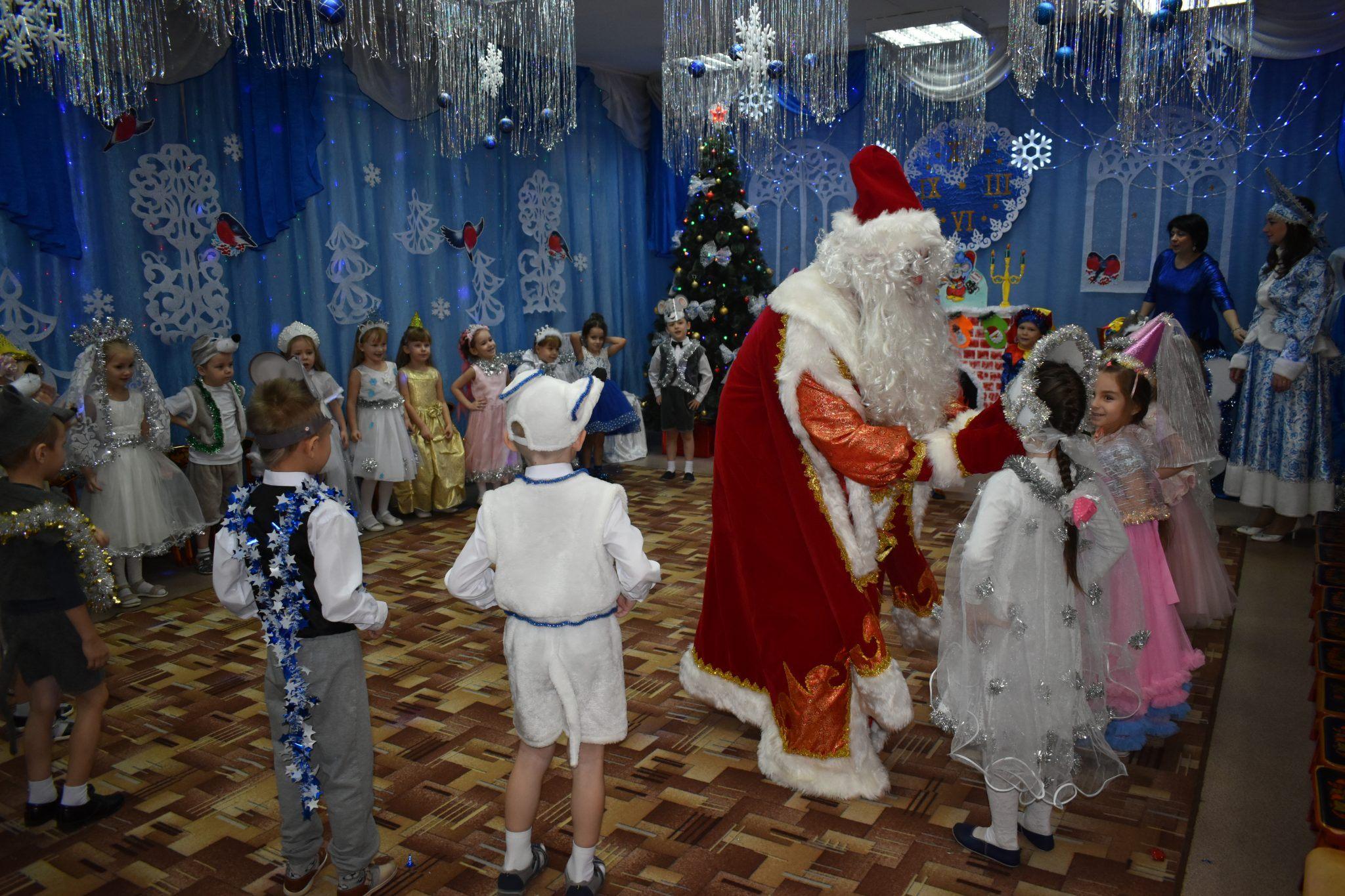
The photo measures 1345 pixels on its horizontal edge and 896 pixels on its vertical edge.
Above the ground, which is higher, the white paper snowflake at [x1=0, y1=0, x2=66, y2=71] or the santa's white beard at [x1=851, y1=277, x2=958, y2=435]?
the white paper snowflake at [x1=0, y1=0, x2=66, y2=71]

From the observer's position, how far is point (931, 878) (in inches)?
98.0

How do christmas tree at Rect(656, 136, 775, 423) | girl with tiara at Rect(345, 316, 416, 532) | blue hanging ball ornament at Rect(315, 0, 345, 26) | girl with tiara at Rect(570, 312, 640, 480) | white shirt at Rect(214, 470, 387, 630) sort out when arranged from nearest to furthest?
white shirt at Rect(214, 470, 387, 630) < blue hanging ball ornament at Rect(315, 0, 345, 26) < girl with tiara at Rect(345, 316, 416, 532) < girl with tiara at Rect(570, 312, 640, 480) < christmas tree at Rect(656, 136, 775, 423)

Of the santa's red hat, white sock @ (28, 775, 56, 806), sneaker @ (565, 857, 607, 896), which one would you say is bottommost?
sneaker @ (565, 857, 607, 896)

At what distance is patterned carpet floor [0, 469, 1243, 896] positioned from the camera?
8.28 feet

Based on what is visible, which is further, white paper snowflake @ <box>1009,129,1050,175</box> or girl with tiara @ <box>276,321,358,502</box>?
white paper snowflake @ <box>1009,129,1050,175</box>

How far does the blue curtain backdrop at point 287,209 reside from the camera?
516 cm

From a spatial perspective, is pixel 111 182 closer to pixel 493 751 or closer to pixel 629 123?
pixel 493 751

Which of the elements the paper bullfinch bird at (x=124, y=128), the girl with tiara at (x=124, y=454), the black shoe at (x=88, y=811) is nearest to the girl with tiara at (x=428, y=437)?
the girl with tiara at (x=124, y=454)

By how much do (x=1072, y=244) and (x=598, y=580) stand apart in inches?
269

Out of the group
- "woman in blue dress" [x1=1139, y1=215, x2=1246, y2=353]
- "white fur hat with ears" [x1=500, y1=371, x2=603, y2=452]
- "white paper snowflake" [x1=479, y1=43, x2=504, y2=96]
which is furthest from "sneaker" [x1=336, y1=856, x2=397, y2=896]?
"woman in blue dress" [x1=1139, y1=215, x2=1246, y2=353]

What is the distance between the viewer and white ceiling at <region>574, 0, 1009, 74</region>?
22.2 feet

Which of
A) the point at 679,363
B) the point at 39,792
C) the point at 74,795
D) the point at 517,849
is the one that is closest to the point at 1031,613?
the point at 517,849

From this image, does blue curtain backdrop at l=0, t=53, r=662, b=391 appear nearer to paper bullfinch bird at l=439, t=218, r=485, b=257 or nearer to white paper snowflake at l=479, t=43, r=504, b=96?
paper bullfinch bird at l=439, t=218, r=485, b=257

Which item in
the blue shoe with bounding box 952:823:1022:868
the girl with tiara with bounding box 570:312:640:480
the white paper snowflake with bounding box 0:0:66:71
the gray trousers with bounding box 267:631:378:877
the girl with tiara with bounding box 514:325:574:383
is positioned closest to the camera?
the gray trousers with bounding box 267:631:378:877
